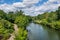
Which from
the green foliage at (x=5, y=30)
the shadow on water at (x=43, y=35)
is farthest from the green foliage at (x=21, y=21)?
the green foliage at (x=5, y=30)

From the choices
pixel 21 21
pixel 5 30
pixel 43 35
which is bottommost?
pixel 43 35

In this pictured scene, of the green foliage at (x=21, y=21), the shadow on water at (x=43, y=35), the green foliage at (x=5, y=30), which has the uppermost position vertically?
the green foliage at (x=5, y=30)

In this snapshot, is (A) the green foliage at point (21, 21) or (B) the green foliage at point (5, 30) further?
(A) the green foliage at point (21, 21)

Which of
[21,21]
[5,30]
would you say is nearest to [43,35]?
[5,30]

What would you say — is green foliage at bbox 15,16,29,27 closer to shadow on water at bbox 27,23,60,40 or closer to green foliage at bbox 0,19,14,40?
shadow on water at bbox 27,23,60,40

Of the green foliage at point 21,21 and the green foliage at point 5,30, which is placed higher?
the green foliage at point 5,30

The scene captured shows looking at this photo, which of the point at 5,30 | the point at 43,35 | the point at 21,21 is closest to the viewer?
the point at 5,30

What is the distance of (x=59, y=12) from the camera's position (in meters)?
96.1

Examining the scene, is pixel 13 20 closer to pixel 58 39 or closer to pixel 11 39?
pixel 58 39

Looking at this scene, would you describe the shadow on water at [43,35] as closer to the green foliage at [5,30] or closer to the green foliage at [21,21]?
the green foliage at [21,21]

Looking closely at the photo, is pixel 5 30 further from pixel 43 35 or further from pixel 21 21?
pixel 21 21

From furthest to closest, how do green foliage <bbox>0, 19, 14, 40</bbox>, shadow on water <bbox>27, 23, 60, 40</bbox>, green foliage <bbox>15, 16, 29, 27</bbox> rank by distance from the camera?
green foliage <bbox>15, 16, 29, 27</bbox>
shadow on water <bbox>27, 23, 60, 40</bbox>
green foliage <bbox>0, 19, 14, 40</bbox>

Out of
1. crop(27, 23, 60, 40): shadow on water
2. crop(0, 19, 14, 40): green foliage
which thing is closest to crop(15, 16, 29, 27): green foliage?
crop(27, 23, 60, 40): shadow on water

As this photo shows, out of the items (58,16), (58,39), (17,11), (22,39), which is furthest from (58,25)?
(22,39)
